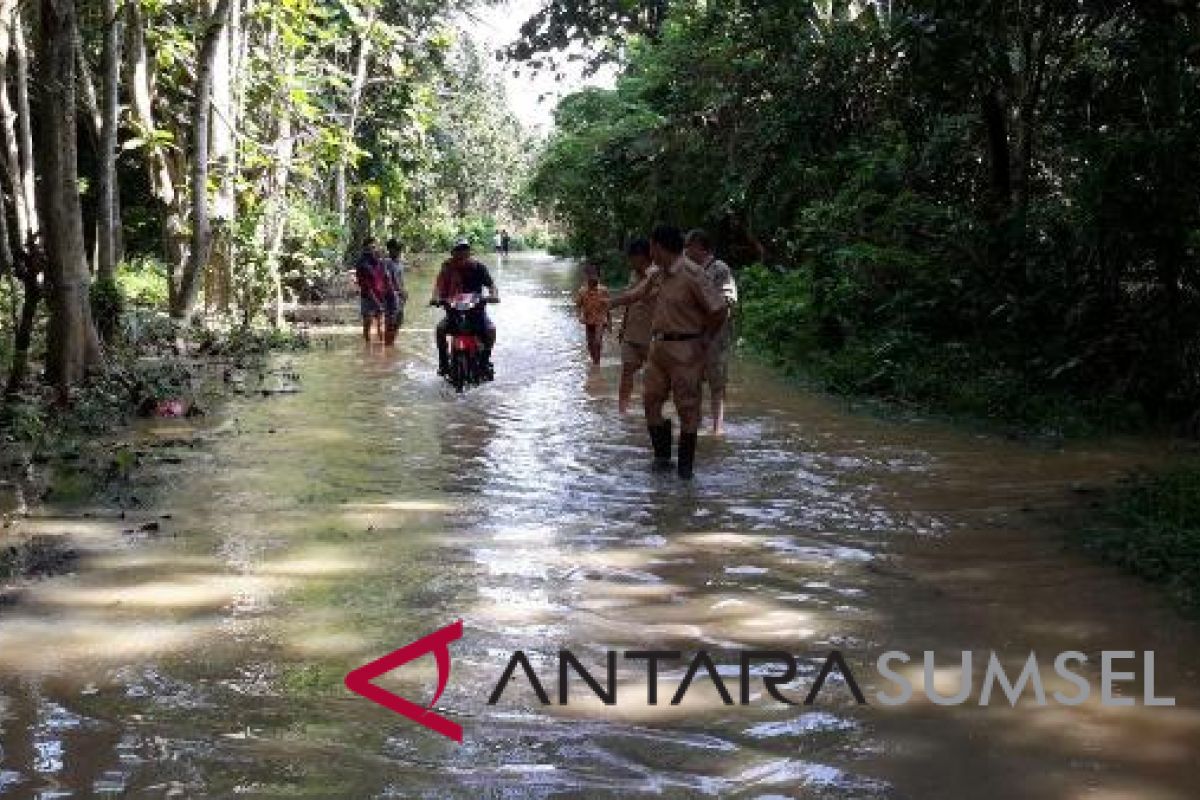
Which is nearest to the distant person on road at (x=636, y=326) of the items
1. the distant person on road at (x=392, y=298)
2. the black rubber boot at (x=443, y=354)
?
the black rubber boot at (x=443, y=354)

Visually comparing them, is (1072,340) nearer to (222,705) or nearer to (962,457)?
(962,457)

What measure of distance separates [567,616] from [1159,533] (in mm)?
3369

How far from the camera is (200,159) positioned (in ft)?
49.1

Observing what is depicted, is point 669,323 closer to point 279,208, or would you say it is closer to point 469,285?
point 469,285

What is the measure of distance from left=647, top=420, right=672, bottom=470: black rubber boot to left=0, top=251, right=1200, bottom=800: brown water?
0.56 feet

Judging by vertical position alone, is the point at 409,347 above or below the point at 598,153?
below

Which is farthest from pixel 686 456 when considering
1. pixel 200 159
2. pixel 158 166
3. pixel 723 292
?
pixel 158 166

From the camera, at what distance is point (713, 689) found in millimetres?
4633

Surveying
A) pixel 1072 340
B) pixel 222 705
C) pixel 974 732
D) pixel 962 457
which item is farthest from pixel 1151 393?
pixel 222 705

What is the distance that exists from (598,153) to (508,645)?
21.6 metres

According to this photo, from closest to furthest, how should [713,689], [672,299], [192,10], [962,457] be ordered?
[713,689]
[672,299]
[962,457]
[192,10]

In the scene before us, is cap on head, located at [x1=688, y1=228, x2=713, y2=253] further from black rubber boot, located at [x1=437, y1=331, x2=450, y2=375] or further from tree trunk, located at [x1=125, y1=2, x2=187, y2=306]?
tree trunk, located at [x1=125, y1=2, x2=187, y2=306]

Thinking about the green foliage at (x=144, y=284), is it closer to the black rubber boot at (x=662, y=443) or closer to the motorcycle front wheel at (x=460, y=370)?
the motorcycle front wheel at (x=460, y=370)

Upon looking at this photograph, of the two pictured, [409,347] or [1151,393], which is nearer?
[1151,393]
